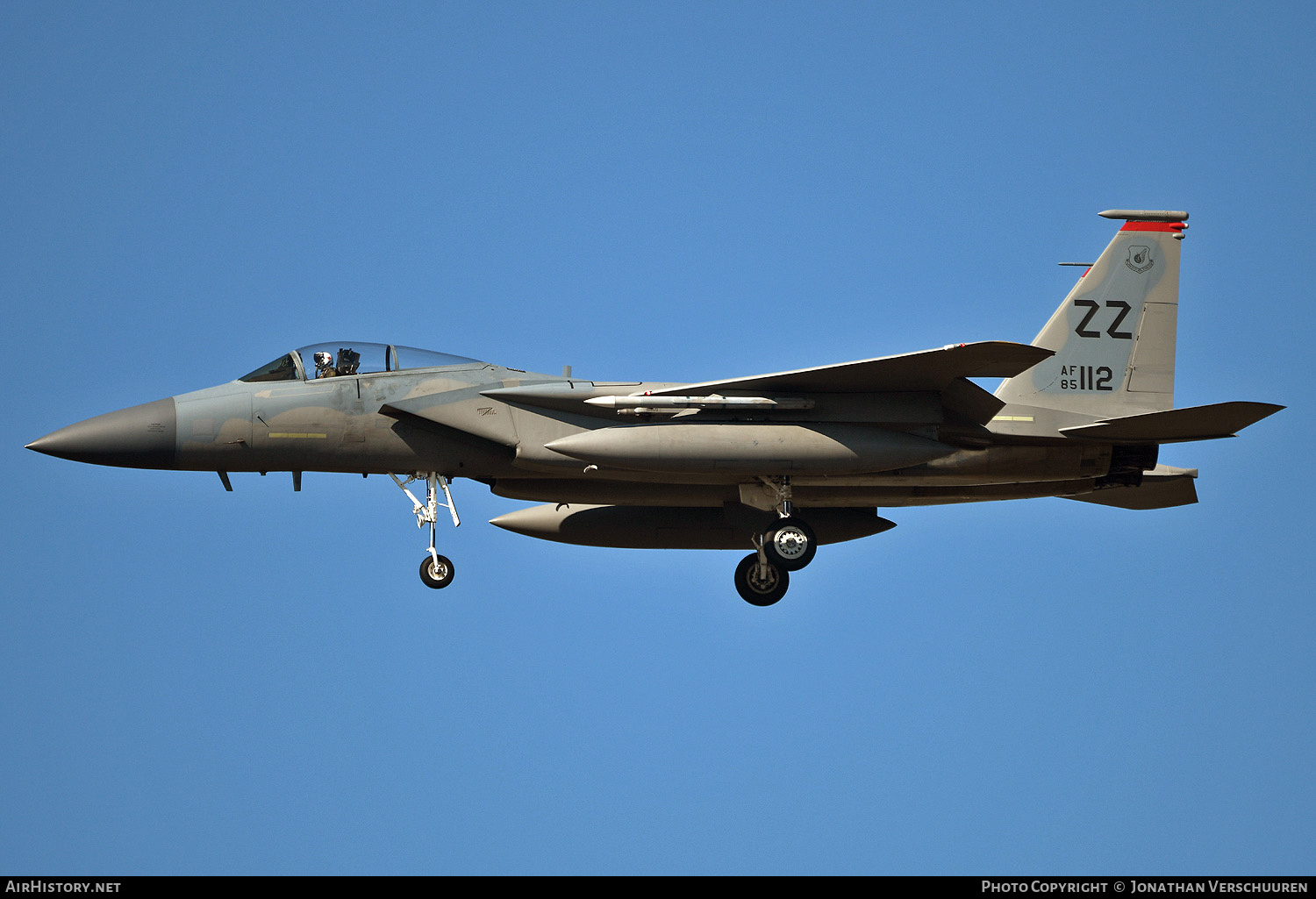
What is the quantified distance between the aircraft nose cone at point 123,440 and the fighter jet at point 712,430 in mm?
20

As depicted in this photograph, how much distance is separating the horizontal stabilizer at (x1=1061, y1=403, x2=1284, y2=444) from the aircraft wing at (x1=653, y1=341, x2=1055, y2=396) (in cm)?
177

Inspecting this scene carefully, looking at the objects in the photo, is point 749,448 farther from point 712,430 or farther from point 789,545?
point 789,545

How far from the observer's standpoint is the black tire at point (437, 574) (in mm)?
18250

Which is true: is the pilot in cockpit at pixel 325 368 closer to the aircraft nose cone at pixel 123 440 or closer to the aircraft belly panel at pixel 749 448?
the aircraft nose cone at pixel 123 440

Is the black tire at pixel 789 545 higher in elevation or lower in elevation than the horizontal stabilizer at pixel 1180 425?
lower

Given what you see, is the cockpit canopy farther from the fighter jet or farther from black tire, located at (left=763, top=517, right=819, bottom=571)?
black tire, located at (left=763, top=517, right=819, bottom=571)

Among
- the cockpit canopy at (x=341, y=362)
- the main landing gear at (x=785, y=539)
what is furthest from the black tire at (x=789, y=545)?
the cockpit canopy at (x=341, y=362)

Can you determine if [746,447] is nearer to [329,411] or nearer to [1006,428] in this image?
[1006,428]

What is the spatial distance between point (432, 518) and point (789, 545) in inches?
166

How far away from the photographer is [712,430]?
17.4m

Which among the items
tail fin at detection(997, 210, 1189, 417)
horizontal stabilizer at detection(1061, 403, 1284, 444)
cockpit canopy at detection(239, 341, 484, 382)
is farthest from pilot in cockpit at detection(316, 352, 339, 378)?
horizontal stabilizer at detection(1061, 403, 1284, 444)

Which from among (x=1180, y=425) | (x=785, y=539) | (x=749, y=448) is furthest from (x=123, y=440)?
(x=1180, y=425)

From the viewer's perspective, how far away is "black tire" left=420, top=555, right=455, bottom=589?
18.2m
